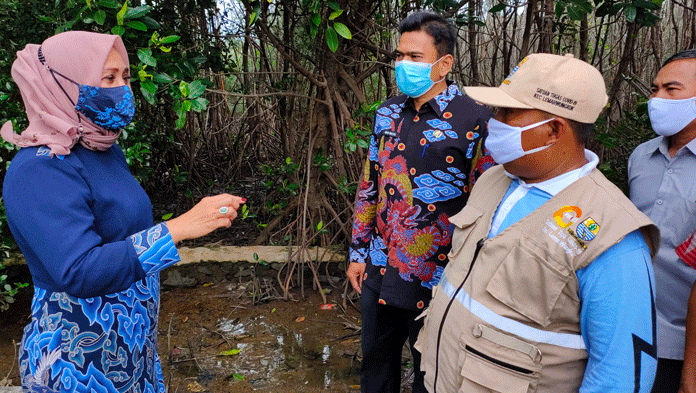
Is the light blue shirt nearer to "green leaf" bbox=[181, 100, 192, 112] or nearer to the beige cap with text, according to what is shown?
the beige cap with text

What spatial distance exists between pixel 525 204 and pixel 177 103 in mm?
1979

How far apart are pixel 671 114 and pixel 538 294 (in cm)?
105

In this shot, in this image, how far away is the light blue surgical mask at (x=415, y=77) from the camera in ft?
7.09

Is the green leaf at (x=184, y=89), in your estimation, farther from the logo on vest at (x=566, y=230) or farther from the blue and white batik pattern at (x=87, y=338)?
the logo on vest at (x=566, y=230)

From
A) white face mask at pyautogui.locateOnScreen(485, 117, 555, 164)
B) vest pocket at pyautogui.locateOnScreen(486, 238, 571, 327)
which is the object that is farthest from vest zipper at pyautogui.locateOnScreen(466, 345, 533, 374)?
white face mask at pyautogui.locateOnScreen(485, 117, 555, 164)

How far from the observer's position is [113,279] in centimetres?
139

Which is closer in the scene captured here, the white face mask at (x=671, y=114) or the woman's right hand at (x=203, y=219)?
the woman's right hand at (x=203, y=219)

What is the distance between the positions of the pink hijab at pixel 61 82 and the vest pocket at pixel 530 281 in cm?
129

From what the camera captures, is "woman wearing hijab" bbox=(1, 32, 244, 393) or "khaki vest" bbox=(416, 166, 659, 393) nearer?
"khaki vest" bbox=(416, 166, 659, 393)

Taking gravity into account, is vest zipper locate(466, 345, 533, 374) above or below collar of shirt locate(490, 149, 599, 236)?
below

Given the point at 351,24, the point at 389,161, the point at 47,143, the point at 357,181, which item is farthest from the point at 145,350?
the point at 351,24

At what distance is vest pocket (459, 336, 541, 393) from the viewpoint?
1244mm

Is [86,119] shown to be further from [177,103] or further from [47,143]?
[177,103]

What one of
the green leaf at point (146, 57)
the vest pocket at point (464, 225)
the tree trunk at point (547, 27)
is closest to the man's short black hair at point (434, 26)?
the vest pocket at point (464, 225)
